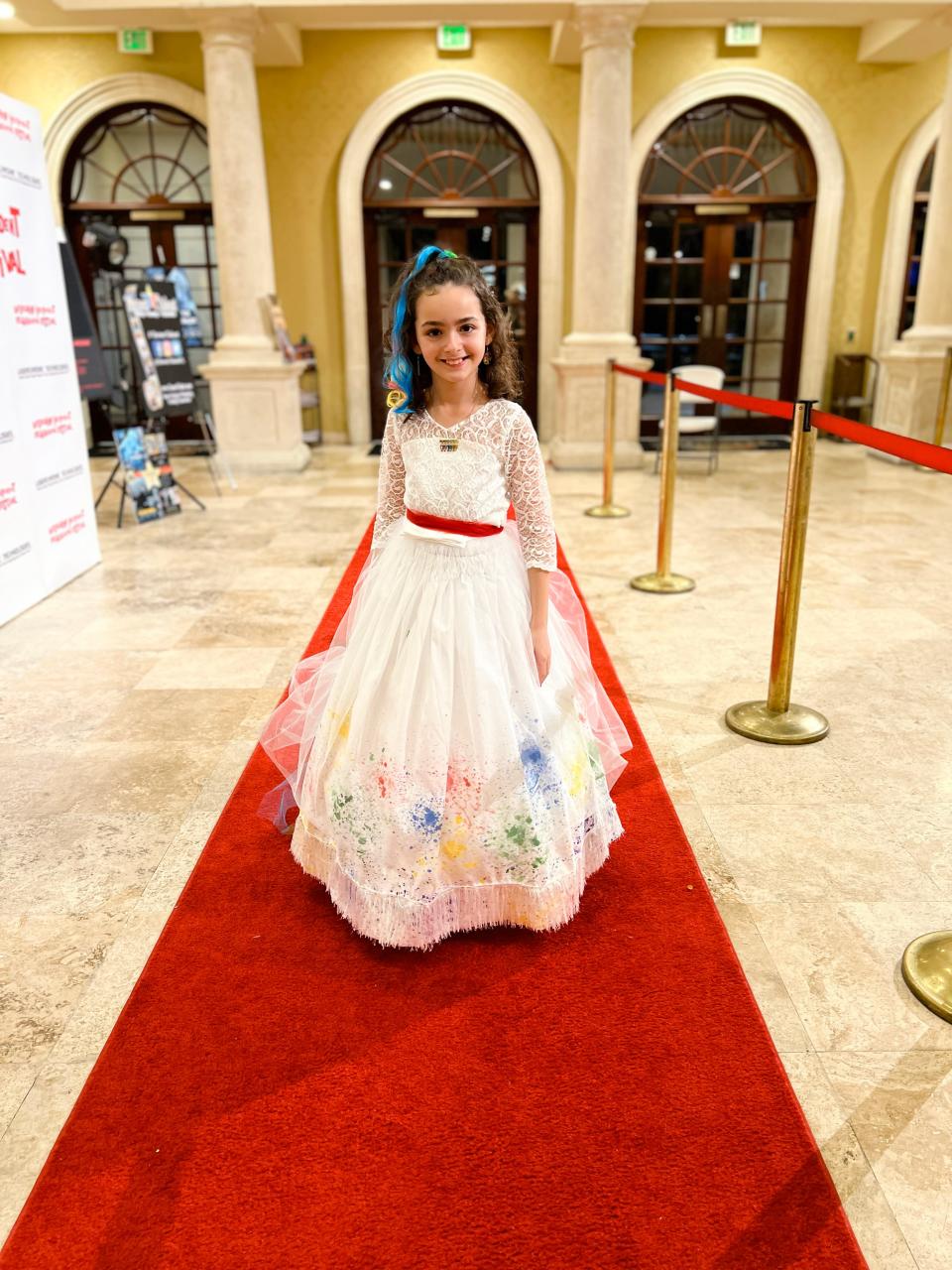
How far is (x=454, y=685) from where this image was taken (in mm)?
2043

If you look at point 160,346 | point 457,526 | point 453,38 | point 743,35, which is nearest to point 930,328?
point 743,35

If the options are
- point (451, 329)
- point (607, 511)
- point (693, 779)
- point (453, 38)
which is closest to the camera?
point (451, 329)

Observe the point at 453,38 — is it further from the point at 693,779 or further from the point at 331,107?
the point at 693,779

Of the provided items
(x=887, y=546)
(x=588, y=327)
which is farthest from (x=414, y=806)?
(x=588, y=327)

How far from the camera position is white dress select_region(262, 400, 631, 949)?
6.64ft

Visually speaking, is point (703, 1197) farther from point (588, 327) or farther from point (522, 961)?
point (588, 327)

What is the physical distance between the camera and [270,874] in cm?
235

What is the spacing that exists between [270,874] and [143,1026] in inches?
21.8

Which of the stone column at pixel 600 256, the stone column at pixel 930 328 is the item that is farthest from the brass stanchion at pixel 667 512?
the stone column at pixel 930 328

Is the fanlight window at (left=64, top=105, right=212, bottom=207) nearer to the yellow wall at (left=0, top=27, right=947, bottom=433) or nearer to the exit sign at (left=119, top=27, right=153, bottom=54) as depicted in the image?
the yellow wall at (left=0, top=27, right=947, bottom=433)

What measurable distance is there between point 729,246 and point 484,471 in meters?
9.13

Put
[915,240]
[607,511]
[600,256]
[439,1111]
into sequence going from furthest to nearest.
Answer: [915,240] → [600,256] → [607,511] → [439,1111]

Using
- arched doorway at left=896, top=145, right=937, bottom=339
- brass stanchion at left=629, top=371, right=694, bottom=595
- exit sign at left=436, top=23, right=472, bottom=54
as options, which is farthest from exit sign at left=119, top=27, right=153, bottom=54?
arched doorway at left=896, top=145, right=937, bottom=339

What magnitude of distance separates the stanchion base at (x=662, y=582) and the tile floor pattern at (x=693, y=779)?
0.07 m
